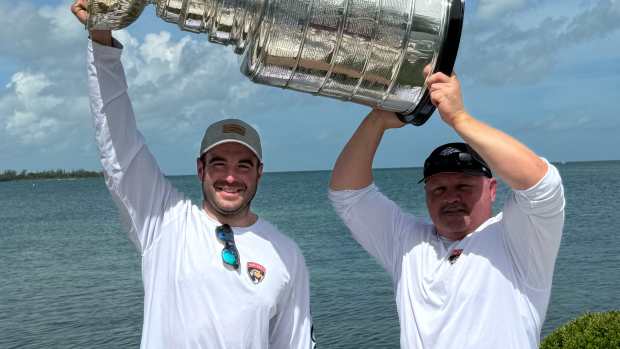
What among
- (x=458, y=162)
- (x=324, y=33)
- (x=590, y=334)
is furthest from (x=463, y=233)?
(x=590, y=334)

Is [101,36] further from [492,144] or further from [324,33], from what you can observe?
[492,144]

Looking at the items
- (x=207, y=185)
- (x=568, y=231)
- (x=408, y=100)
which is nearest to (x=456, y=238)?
(x=408, y=100)

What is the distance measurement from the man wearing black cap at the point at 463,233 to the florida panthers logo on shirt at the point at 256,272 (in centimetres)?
74

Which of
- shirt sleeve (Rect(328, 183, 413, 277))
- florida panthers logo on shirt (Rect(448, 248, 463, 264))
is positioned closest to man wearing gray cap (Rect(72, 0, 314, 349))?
shirt sleeve (Rect(328, 183, 413, 277))

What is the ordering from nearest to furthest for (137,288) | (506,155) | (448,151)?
(506,155), (448,151), (137,288)

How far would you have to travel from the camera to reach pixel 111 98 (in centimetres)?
337

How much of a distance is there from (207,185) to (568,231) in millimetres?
36878

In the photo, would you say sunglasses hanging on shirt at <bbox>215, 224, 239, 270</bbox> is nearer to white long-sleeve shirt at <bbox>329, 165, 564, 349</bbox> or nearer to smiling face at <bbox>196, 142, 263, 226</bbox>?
smiling face at <bbox>196, 142, 263, 226</bbox>

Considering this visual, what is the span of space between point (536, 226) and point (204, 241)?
1.60 metres

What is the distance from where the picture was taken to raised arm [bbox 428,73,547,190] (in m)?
3.05

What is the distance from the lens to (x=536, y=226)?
323 centimetres

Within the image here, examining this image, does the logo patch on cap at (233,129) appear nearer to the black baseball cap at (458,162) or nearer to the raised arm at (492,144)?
the black baseball cap at (458,162)

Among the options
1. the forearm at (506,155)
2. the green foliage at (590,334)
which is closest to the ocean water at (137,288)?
the green foliage at (590,334)

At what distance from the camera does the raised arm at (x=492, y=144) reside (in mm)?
3049
